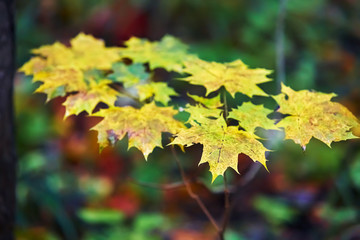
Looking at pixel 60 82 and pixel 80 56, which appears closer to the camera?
pixel 60 82

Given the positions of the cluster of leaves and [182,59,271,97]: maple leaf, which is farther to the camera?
[182,59,271,97]: maple leaf

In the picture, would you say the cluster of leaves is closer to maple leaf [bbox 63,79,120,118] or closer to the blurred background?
maple leaf [bbox 63,79,120,118]

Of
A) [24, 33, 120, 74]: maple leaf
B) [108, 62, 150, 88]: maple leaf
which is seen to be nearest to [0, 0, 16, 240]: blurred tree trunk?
[24, 33, 120, 74]: maple leaf

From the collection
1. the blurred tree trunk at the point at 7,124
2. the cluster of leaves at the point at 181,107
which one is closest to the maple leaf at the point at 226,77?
the cluster of leaves at the point at 181,107

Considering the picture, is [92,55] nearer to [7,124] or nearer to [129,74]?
[129,74]

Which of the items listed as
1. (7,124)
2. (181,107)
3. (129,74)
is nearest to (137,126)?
(181,107)

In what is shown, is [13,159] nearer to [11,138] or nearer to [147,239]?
[11,138]
